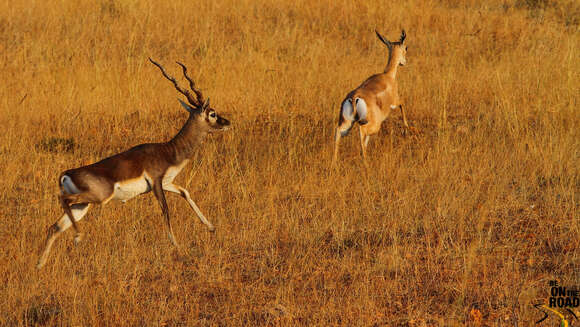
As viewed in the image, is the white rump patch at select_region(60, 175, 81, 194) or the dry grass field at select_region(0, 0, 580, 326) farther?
the white rump patch at select_region(60, 175, 81, 194)

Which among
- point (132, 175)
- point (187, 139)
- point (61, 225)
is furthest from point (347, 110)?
point (61, 225)

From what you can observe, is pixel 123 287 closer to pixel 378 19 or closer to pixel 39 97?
pixel 39 97

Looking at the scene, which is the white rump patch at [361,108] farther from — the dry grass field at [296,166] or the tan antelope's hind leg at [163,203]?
the tan antelope's hind leg at [163,203]

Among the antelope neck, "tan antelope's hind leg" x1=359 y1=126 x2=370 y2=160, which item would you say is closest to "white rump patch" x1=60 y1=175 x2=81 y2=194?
the antelope neck

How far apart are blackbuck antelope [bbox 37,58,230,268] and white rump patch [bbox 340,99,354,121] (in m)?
1.77

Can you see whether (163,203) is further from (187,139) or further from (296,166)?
(296,166)

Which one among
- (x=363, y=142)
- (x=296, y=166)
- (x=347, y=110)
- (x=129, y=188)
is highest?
(x=347, y=110)

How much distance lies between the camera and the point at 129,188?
4957mm

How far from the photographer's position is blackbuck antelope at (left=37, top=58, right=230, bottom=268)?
4750mm

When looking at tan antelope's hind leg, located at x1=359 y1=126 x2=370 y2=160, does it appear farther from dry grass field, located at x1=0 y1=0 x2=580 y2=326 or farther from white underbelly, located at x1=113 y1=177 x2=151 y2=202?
white underbelly, located at x1=113 y1=177 x2=151 y2=202

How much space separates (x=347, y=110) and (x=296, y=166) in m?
0.75

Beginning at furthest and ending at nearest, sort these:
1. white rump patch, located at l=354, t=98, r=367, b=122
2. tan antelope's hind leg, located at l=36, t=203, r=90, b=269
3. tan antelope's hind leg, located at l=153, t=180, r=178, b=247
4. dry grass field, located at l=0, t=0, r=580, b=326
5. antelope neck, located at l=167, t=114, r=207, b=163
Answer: white rump patch, located at l=354, t=98, r=367, b=122
antelope neck, located at l=167, t=114, r=207, b=163
tan antelope's hind leg, located at l=153, t=180, r=178, b=247
tan antelope's hind leg, located at l=36, t=203, r=90, b=269
dry grass field, located at l=0, t=0, r=580, b=326

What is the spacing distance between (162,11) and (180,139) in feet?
23.2

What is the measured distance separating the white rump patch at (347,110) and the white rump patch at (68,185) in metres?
3.10
